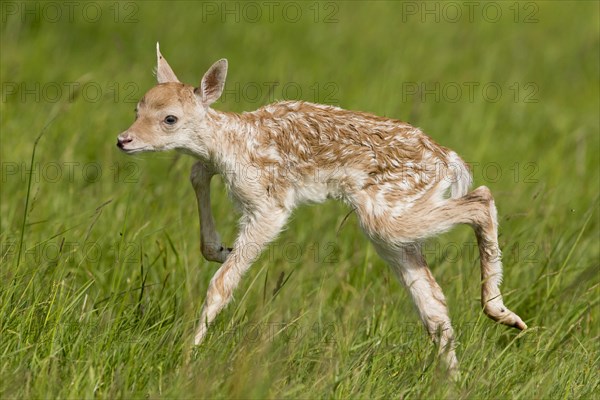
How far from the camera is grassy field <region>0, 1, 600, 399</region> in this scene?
220 inches

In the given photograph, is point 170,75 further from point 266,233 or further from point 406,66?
point 406,66

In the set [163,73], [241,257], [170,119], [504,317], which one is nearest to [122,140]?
[170,119]

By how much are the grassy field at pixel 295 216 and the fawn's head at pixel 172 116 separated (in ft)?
2.84

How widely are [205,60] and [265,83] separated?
1.04m

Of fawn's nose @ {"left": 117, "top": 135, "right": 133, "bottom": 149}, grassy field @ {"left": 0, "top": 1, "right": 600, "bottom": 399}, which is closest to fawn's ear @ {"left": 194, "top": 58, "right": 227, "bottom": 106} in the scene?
fawn's nose @ {"left": 117, "top": 135, "right": 133, "bottom": 149}

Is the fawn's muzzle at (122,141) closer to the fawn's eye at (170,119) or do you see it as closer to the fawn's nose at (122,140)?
the fawn's nose at (122,140)

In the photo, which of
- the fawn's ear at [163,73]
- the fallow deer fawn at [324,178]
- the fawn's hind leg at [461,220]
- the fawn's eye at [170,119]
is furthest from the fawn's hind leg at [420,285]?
the fawn's ear at [163,73]

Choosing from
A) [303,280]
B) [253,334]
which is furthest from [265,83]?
[253,334]

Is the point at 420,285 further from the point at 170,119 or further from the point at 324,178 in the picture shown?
the point at 170,119

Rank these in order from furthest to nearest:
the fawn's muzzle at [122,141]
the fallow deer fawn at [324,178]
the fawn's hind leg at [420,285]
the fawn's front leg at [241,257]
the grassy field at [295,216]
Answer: the fawn's hind leg at [420,285]
the fallow deer fawn at [324,178]
the fawn's front leg at [241,257]
the fawn's muzzle at [122,141]
the grassy field at [295,216]

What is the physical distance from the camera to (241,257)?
6008mm

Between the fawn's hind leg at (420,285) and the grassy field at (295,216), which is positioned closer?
the grassy field at (295,216)

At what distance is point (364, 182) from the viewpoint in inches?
241

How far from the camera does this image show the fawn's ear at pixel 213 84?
20.1ft
